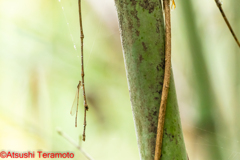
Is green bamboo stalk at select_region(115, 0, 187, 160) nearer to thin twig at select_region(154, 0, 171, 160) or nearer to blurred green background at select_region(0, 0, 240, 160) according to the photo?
thin twig at select_region(154, 0, 171, 160)

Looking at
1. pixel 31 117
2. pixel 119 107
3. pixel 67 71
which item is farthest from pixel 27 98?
pixel 119 107

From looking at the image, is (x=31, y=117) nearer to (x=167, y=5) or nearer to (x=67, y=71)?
(x=67, y=71)

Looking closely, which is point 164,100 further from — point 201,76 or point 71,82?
point 71,82

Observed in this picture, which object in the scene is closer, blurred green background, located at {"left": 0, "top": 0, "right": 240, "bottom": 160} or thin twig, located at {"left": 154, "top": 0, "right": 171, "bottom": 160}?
thin twig, located at {"left": 154, "top": 0, "right": 171, "bottom": 160}

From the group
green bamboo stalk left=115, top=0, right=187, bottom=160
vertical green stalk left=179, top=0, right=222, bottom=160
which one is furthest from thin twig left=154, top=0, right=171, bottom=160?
vertical green stalk left=179, top=0, right=222, bottom=160

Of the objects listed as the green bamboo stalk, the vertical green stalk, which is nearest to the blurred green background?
the vertical green stalk

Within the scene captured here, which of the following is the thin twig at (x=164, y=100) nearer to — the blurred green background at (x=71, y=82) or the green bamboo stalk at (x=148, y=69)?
the green bamboo stalk at (x=148, y=69)
